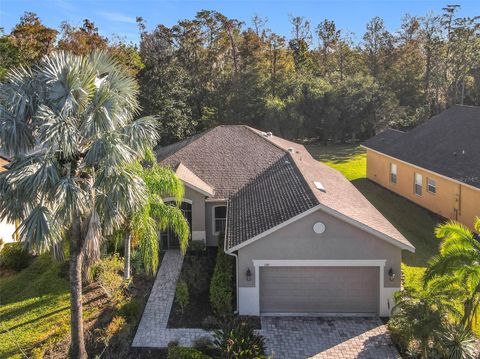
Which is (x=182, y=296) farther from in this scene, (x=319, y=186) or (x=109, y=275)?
(x=319, y=186)

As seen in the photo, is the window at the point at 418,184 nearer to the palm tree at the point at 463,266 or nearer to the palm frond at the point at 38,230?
the palm tree at the point at 463,266

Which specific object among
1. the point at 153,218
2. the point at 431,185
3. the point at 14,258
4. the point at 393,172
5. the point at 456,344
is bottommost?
the point at 456,344

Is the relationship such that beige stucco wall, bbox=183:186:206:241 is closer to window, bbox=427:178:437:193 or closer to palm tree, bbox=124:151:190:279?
palm tree, bbox=124:151:190:279

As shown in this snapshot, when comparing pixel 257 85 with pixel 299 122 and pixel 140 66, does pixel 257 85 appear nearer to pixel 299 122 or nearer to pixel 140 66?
pixel 299 122

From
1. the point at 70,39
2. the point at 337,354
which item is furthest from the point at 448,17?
the point at 337,354

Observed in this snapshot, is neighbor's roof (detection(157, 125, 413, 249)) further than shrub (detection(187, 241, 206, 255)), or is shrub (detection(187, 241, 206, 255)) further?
shrub (detection(187, 241, 206, 255))

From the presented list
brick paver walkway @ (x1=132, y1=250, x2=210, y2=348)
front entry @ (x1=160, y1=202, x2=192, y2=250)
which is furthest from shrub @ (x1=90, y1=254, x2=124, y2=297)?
front entry @ (x1=160, y1=202, x2=192, y2=250)

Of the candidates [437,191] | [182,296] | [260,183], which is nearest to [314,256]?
[182,296]
